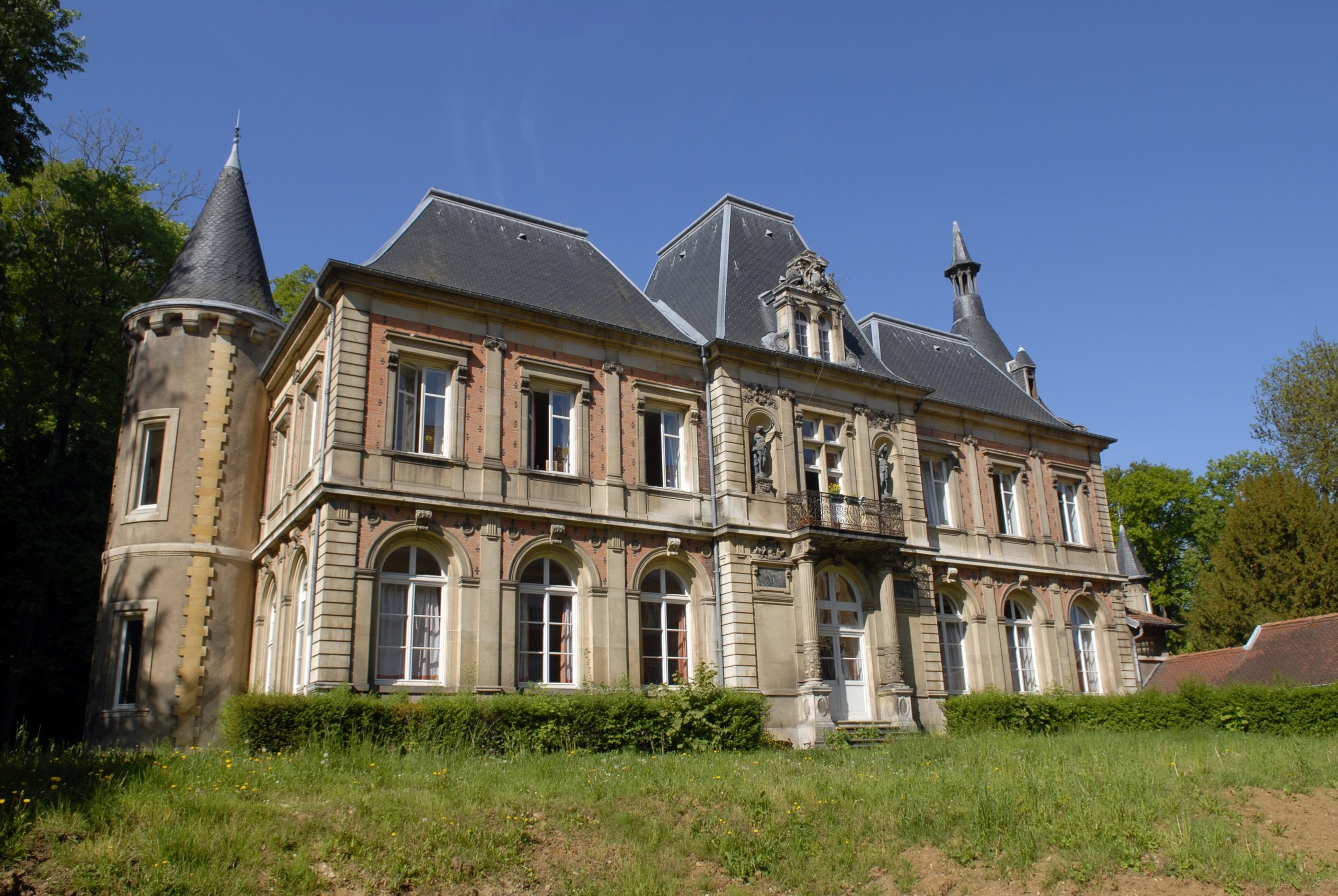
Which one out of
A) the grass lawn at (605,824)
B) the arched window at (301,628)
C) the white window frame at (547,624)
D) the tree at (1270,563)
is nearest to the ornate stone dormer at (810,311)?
the white window frame at (547,624)

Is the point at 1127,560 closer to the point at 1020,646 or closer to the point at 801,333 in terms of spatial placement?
the point at 1020,646

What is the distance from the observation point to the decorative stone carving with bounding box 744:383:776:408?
926 inches

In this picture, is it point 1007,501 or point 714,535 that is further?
point 1007,501

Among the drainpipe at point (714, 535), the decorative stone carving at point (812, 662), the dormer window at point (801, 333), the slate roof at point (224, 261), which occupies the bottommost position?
the decorative stone carving at point (812, 662)

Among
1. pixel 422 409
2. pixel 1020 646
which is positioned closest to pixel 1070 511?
pixel 1020 646

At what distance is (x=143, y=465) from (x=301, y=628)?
6263 mm

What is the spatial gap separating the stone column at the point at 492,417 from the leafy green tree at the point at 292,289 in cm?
1502

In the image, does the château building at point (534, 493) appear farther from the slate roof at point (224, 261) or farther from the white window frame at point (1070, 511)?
the white window frame at point (1070, 511)

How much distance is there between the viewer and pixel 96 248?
29.5 metres

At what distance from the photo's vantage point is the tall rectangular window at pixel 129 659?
70.0 feet

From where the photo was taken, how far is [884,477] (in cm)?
2492

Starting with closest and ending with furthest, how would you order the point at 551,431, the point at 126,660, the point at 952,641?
the point at 551,431, the point at 126,660, the point at 952,641

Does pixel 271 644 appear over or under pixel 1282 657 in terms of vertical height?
over

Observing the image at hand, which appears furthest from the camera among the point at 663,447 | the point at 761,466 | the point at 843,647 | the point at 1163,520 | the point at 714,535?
the point at 1163,520
